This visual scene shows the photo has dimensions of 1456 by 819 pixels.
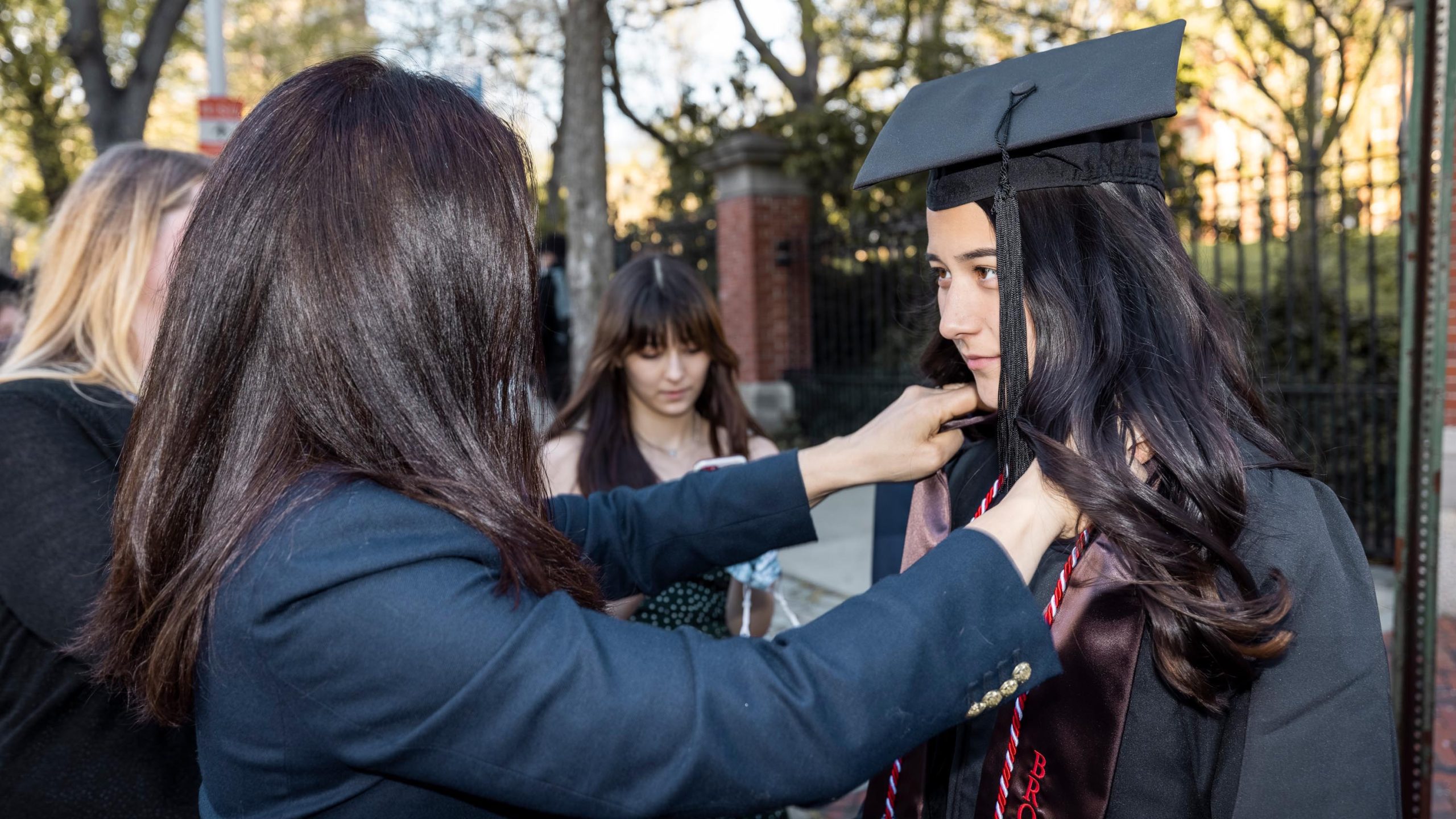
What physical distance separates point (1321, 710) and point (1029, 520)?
473 mm

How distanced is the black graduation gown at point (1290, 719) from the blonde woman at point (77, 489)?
1425 millimetres

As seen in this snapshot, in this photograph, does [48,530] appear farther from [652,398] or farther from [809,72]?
[809,72]

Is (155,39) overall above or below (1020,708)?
above

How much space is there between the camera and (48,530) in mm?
1662

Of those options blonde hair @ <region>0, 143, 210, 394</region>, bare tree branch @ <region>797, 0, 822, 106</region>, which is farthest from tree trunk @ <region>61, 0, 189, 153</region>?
blonde hair @ <region>0, 143, 210, 394</region>

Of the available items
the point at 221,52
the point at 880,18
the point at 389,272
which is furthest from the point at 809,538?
the point at 880,18

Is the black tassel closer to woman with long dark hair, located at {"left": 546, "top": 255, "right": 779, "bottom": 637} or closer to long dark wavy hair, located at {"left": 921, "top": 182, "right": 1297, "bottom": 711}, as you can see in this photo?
long dark wavy hair, located at {"left": 921, "top": 182, "right": 1297, "bottom": 711}

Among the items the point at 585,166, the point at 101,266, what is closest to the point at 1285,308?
the point at 585,166

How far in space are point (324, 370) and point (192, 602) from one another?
0.95 ft

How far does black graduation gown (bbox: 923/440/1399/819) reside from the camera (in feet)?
4.32

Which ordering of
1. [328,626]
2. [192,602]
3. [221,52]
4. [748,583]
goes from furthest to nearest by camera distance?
1. [221,52]
2. [748,583]
3. [192,602]
4. [328,626]

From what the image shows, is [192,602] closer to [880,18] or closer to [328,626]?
[328,626]

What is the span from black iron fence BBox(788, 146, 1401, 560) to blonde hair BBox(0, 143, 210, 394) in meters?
1.60

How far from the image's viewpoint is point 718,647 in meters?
1.11
